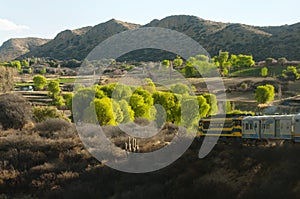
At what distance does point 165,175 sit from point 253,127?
24.1ft

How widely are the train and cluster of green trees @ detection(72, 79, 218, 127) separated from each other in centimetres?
1345

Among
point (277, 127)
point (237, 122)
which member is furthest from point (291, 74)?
point (277, 127)

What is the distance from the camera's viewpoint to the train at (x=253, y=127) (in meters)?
21.0

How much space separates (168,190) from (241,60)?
297ft

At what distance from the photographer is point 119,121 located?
42.4m

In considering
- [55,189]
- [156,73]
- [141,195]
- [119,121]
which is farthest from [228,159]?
[156,73]

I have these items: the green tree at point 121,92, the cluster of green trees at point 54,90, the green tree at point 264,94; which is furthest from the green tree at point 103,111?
the green tree at point 264,94

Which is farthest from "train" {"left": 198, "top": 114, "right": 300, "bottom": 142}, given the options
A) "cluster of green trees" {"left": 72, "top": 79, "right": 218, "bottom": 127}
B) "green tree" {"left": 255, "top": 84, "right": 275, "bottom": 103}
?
"green tree" {"left": 255, "top": 84, "right": 275, "bottom": 103}

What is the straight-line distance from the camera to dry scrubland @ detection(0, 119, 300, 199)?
663 inches

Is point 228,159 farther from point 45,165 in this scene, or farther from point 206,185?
point 45,165

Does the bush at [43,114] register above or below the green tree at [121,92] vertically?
below

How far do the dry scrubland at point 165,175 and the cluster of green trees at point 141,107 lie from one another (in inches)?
507

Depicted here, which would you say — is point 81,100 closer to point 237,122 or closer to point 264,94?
point 237,122

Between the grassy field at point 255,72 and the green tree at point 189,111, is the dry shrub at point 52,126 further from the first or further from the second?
the grassy field at point 255,72
